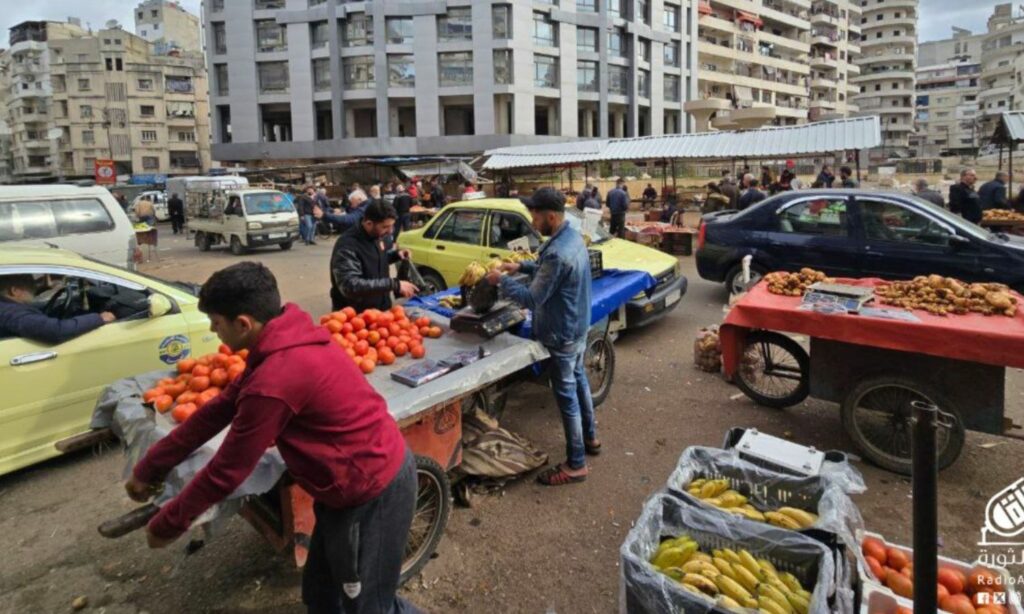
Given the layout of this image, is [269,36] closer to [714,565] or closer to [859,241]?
[859,241]

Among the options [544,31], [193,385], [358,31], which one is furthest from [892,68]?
[193,385]

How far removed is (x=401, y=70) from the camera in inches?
1795

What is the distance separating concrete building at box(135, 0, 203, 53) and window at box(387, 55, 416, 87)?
5566cm

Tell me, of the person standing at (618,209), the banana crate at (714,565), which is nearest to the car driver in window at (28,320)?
the banana crate at (714,565)

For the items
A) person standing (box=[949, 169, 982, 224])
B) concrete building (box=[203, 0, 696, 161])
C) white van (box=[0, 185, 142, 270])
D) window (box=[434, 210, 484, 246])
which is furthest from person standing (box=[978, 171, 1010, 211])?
concrete building (box=[203, 0, 696, 161])

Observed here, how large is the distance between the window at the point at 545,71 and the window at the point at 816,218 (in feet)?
137

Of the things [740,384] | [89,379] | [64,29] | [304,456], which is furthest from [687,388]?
[64,29]

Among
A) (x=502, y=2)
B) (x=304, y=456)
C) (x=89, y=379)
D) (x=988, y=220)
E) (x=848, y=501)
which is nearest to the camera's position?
(x=304, y=456)

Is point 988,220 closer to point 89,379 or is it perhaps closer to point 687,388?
point 687,388

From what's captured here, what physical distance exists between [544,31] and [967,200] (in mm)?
41043

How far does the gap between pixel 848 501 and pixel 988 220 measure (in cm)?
1214

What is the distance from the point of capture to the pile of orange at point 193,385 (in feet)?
9.71

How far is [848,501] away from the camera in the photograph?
2840 mm

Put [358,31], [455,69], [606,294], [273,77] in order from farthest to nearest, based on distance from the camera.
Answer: [273,77] < [358,31] < [455,69] < [606,294]
